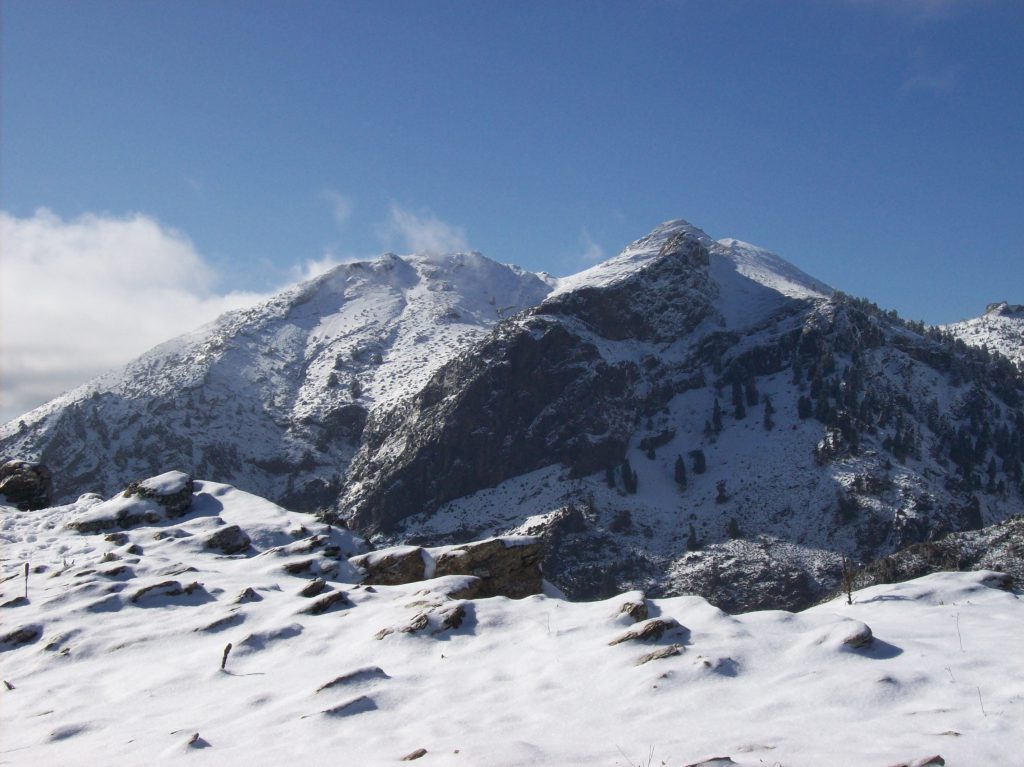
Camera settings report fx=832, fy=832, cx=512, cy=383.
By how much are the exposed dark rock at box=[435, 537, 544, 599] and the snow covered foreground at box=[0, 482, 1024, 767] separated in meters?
3.87

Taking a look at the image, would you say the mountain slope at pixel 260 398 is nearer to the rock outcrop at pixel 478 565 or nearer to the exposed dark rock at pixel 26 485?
the exposed dark rock at pixel 26 485

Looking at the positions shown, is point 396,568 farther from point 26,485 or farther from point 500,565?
point 26,485

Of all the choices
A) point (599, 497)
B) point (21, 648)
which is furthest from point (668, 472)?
point (21, 648)

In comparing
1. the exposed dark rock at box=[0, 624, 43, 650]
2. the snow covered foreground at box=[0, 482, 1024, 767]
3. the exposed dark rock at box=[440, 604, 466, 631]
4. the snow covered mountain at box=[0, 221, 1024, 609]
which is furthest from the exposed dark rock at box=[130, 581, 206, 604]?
the snow covered mountain at box=[0, 221, 1024, 609]

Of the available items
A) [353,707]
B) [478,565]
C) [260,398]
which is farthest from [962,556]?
[260,398]

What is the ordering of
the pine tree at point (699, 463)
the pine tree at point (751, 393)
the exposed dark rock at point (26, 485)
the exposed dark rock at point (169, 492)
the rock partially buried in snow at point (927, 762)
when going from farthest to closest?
the pine tree at point (751, 393)
the pine tree at point (699, 463)
the exposed dark rock at point (26, 485)
the exposed dark rock at point (169, 492)
the rock partially buried in snow at point (927, 762)

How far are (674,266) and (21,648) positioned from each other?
487ft

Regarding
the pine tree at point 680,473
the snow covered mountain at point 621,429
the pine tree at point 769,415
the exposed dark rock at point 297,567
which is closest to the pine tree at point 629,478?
the snow covered mountain at point 621,429

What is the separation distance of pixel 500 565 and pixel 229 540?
13.6 metres

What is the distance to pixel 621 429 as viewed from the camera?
131 m

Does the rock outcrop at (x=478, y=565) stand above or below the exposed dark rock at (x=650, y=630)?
above

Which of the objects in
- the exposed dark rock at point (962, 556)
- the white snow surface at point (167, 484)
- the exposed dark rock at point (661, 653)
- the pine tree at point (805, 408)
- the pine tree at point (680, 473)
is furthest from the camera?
the pine tree at point (805, 408)

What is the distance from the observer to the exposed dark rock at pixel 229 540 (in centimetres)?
3559

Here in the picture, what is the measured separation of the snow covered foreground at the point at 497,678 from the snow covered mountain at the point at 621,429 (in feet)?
258
